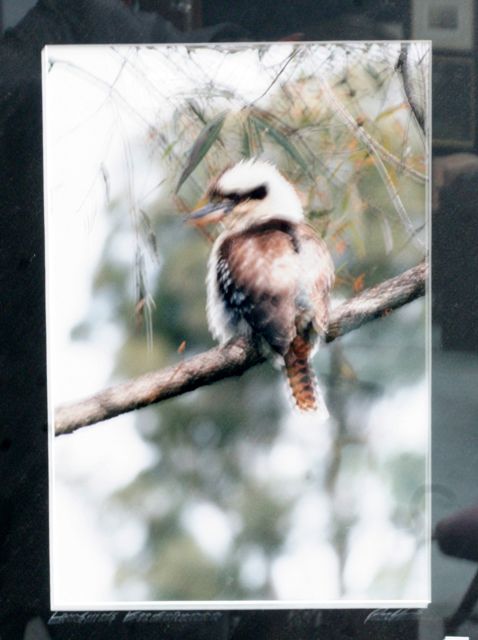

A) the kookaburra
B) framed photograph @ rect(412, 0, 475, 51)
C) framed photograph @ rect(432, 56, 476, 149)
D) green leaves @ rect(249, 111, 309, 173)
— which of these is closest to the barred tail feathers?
the kookaburra

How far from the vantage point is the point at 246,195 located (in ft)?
6.34

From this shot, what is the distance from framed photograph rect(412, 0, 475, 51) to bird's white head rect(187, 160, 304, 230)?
38cm

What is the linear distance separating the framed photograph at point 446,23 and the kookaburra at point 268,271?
1.27ft

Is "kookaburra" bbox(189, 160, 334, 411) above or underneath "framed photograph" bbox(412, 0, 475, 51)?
underneath

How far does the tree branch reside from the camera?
192cm

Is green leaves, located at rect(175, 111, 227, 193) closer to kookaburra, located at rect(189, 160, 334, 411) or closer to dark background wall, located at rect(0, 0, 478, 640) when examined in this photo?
kookaburra, located at rect(189, 160, 334, 411)

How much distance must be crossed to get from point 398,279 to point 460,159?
0.84ft

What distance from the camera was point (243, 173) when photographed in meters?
1.92

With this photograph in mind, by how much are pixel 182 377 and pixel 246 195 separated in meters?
0.38

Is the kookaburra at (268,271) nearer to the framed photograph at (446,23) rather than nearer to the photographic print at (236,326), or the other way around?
the photographic print at (236,326)

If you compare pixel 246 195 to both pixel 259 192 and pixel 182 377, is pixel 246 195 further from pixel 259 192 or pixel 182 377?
pixel 182 377

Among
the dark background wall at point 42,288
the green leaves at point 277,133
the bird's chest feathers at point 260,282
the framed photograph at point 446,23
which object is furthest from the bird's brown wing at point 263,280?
the framed photograph at point 446,23

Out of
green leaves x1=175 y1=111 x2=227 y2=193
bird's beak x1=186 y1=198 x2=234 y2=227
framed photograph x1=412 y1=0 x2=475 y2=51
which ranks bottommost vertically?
bird's beak x1=186 y1=198 x2=234 y2=227

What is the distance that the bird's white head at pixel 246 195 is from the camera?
192 centimetres
